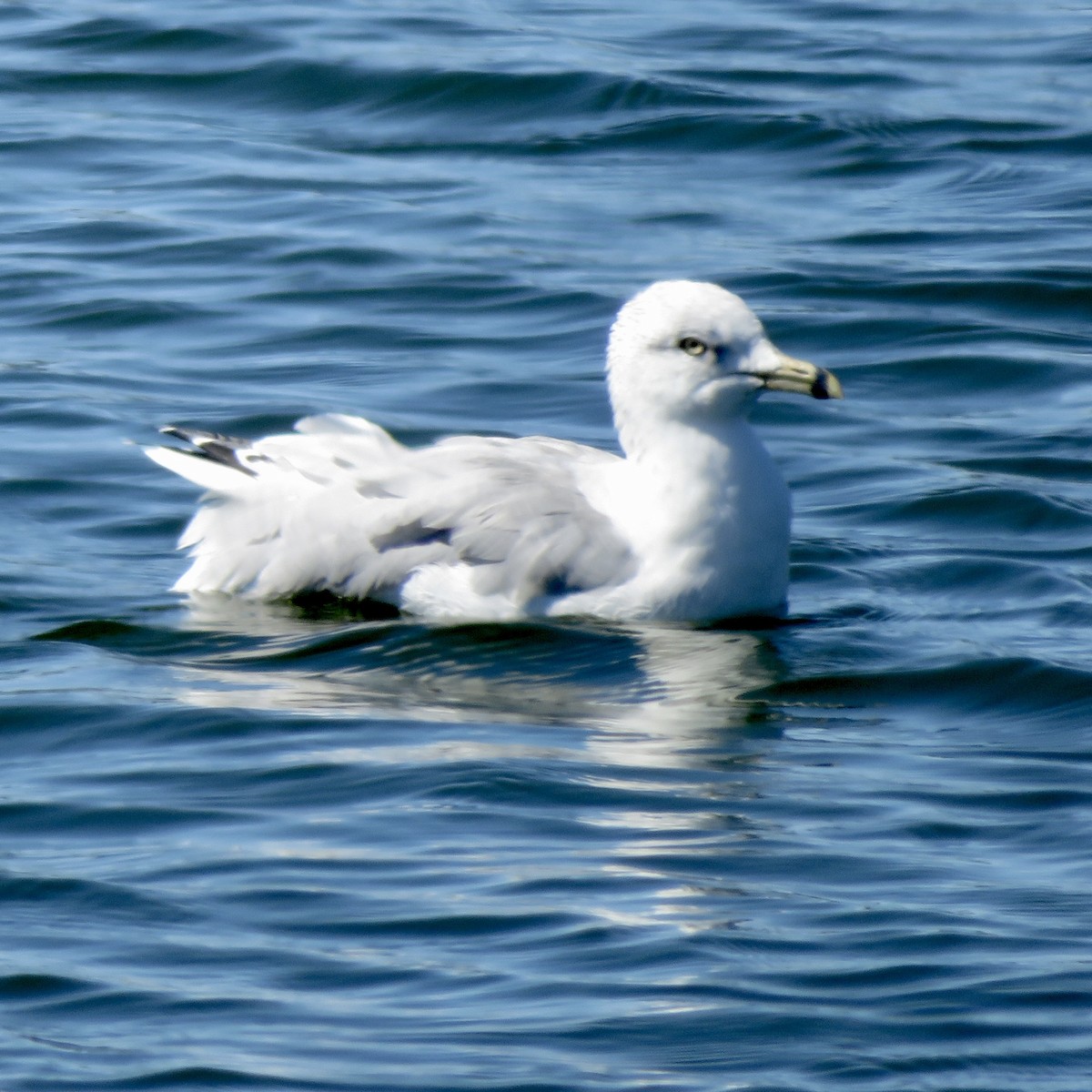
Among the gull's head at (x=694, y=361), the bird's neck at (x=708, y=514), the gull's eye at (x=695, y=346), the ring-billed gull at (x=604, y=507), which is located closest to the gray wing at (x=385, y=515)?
the ring-billed gull at (x=604, y=507)

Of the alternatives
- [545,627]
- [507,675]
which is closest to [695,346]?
[545,627]

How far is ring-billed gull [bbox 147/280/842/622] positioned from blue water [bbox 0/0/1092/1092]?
0.17 meters

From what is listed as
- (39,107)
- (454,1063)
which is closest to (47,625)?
(454,1063)

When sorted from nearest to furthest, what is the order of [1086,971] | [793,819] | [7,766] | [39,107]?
1. [1086,971]
2. [793,819]
3. [7,766]
4. [39,107]

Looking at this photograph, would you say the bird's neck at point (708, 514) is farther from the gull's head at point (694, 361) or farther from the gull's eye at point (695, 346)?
the gull's eye at point (695, 346)

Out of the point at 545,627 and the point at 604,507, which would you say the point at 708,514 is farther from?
the point at 545,627

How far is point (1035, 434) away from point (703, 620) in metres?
2.55

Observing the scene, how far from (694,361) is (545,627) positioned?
92 cm

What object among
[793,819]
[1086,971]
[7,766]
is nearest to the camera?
[1086,971]

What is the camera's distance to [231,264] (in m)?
12.5

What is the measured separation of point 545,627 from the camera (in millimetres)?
7902

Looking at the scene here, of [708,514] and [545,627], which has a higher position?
[708,514]

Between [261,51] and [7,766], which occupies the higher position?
[261,51]

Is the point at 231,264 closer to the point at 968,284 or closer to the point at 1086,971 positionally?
the point at 968,284
